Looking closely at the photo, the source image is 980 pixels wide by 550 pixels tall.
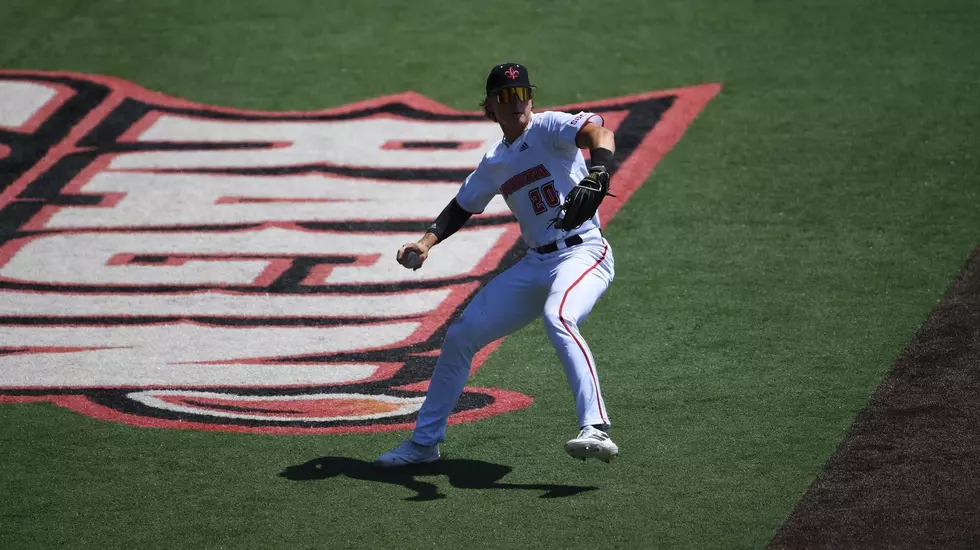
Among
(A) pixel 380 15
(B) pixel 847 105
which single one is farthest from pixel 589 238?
(A) pixel 380 15

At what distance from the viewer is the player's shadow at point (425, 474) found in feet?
19.2

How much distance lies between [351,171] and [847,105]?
4370 millimetres

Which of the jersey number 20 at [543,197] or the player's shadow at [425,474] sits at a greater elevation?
the jersey number 20 at [543,197]

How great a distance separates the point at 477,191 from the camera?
632cm

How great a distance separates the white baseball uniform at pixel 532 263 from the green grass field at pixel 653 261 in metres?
0.49

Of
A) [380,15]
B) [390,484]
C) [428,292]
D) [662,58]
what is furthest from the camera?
[380,15]

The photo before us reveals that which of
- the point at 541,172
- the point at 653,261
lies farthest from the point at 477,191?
the point at 653,261

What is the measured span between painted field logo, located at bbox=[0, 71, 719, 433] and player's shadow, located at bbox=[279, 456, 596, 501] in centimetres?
56

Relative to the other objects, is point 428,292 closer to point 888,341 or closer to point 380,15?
point 888,341

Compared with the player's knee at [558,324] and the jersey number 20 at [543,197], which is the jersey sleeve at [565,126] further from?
the player's knee at [558,324]

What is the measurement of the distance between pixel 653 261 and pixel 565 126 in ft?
10.5

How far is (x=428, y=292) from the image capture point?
906cm

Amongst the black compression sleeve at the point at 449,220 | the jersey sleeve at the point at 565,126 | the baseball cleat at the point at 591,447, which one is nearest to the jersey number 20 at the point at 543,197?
the jersey sleeve at the point at 565,126

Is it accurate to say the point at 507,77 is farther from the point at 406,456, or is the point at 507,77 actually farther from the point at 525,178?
the point at 406,456
